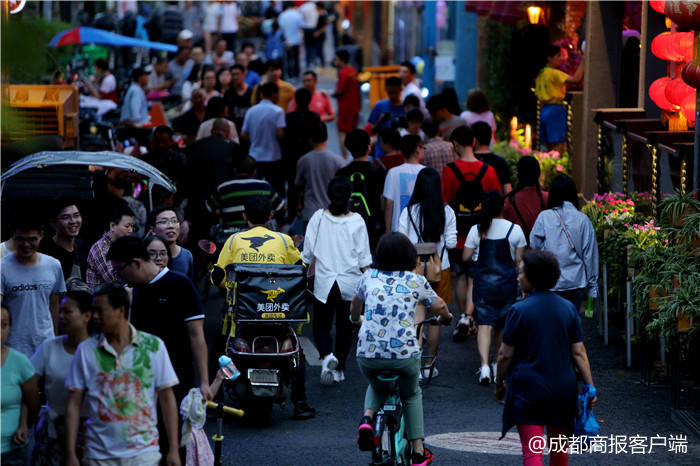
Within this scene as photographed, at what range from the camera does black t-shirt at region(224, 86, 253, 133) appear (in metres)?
17.9

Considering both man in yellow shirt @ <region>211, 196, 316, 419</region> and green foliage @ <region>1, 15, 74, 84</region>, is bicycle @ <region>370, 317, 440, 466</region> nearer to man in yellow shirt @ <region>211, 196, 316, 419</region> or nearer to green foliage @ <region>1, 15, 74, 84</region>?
man in yellow shirt @ <region>211, 196, 316, 419</region>

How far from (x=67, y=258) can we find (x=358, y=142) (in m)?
4.21

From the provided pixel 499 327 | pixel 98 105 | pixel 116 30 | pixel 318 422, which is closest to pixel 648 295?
pixel 499 327

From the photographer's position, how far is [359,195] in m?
12.0

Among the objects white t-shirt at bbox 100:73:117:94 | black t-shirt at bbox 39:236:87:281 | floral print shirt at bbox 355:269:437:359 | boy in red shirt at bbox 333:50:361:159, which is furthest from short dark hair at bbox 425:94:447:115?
white t-shirt at bbox 100:73:117:94

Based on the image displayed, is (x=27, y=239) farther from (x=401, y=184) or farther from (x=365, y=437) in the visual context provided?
(x=401, y=184)

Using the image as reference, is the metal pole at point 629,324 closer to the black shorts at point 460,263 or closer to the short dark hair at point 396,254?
the black shorts at point 460,263

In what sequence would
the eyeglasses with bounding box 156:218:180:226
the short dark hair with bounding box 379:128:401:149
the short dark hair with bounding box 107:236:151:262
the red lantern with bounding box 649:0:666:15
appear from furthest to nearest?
the short dark hair with bounding box 379:128:401:149 → the red lantern with bounding box 649:0:666:15 → the eyeglasses with bounding box 156:218:180:226 → the short dark hair with bounding box 107:236:151:262

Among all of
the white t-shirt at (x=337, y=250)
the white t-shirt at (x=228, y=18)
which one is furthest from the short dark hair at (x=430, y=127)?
the white t-shirt at (x=228, y=18)

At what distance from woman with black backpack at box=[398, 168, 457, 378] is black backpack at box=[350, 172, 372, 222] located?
1.27 metres

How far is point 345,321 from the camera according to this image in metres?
10.2

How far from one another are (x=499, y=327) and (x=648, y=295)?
135 cm

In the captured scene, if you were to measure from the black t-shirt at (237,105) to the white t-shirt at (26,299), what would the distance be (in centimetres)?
1017

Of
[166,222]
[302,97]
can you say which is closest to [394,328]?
[166,222]
